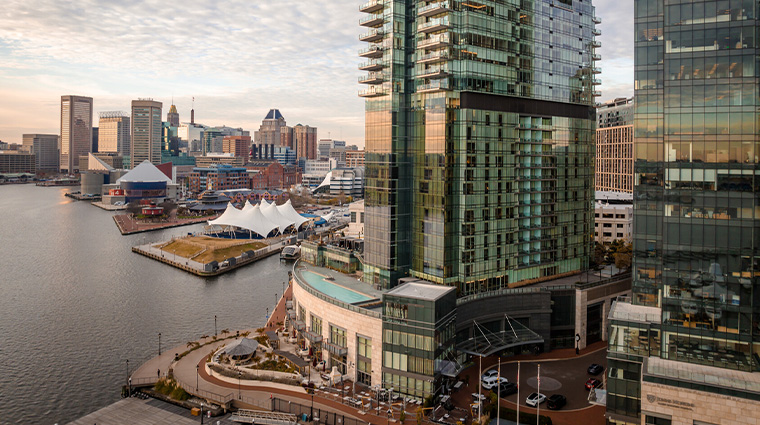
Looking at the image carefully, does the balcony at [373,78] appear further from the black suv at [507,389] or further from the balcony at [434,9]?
the black suv at [507,389]

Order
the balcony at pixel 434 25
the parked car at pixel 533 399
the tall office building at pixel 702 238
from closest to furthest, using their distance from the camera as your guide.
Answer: the tall office building at pixel 702 238
the parked car at pixel 533 399
the balcony at pixel 434 25

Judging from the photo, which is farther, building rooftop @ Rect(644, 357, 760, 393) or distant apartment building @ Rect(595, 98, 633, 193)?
distant apartment building @ Rect(595, 98, 633, 193)

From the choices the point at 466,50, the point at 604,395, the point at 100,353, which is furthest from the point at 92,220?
the point at 604,395

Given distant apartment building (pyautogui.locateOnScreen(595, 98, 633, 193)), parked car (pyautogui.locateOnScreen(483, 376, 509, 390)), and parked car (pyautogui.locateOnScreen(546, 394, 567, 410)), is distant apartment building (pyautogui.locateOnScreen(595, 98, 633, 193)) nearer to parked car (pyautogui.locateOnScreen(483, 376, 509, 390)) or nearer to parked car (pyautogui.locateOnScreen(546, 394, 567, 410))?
parked car (pyautogui.locateOnScreen(483, 376, 509, 390))

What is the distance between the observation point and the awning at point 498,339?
169 ft

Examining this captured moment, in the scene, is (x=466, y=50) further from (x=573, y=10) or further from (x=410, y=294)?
(x=410, y=294)

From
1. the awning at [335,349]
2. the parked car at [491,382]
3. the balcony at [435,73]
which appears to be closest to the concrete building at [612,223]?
the balcony at [435,73]

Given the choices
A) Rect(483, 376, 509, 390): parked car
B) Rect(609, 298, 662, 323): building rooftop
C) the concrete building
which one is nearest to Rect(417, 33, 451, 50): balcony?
Rect(609, 298, 662, 323): building rooftop

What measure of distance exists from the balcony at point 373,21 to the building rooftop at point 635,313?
3746cm

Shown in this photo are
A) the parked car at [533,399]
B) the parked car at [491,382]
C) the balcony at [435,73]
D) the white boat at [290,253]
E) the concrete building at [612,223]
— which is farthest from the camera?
the white boat at [290,253]

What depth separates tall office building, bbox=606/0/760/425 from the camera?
120 ft

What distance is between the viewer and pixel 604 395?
41.7m

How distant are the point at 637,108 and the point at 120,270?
9288 centimetres

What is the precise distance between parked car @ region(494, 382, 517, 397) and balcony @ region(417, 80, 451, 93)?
28611 mm
